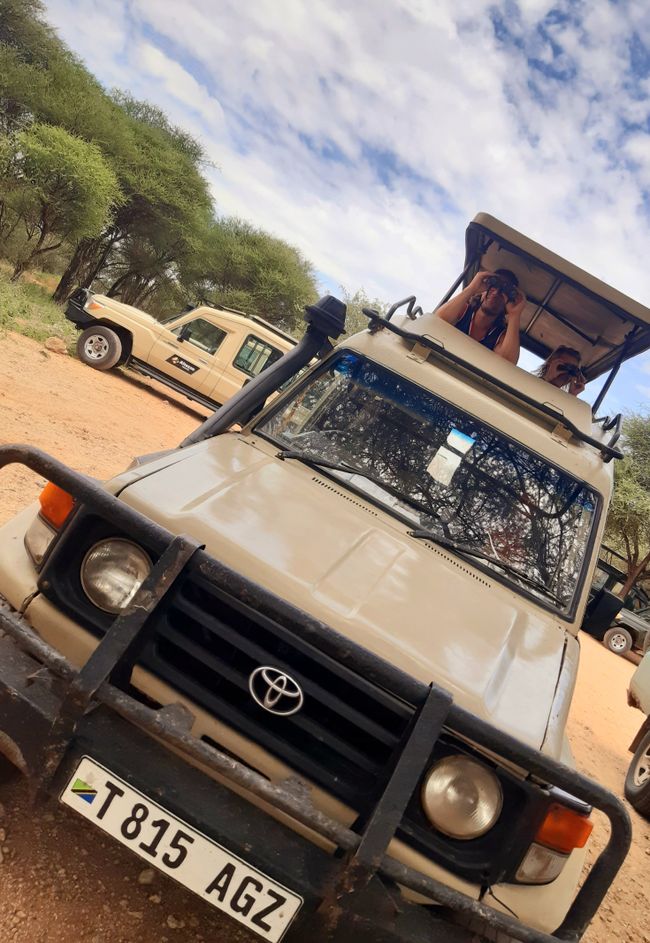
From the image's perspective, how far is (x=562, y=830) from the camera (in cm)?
191

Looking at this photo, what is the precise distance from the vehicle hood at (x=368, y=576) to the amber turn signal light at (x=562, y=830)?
21 cm

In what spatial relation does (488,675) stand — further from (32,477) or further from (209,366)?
(209,366)

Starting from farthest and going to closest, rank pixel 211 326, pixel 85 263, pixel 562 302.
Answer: pixel 85 263 < pixel 211 326 < pixel 562 302

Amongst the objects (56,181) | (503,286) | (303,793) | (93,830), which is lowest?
(93,830)

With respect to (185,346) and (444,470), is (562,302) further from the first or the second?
(185,346)

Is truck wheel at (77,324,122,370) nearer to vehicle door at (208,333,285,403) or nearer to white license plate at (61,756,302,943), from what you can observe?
vehicle door at (208,333,285,403)

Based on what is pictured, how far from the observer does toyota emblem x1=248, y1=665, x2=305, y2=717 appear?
74.3 inches

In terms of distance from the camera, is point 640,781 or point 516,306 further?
point 640,781

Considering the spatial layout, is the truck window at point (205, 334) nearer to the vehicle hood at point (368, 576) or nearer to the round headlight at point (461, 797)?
the vehicle hood at point (368, 576)

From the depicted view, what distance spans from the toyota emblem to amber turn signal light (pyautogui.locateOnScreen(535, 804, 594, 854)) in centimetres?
78

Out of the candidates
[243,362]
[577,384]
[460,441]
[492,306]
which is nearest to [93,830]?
[460,441]

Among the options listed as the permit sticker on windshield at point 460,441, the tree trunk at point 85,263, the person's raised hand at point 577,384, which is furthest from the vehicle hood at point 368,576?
the tree trunk at point 85,263

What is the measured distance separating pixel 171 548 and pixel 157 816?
69 centimetres

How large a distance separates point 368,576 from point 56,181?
2300 cm
